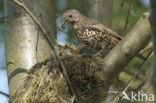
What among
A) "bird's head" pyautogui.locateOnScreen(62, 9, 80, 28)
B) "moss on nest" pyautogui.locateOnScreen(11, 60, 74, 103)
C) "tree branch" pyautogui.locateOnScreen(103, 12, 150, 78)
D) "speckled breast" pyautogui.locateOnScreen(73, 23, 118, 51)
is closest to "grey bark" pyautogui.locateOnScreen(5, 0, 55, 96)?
"moss on nest" pyautogui.locateOnScreen(11, 60, 74, 103)

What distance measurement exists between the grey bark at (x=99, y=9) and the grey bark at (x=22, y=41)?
1.01m

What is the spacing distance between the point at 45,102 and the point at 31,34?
1087mm

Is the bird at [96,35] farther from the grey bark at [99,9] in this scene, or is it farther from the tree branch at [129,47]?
the tree branch at [129,47]

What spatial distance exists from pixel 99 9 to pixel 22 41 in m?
1.60

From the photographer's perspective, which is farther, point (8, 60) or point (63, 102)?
point (8, 60)

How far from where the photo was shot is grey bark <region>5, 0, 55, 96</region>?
14.3 feet

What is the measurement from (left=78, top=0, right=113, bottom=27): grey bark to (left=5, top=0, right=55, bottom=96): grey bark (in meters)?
1.01

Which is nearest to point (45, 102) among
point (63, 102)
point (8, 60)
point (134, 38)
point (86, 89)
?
point (63, 102)

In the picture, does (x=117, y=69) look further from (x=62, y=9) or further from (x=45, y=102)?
(x=62, y=9)

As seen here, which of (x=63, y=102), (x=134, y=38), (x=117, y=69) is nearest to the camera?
(x=134, y=38)

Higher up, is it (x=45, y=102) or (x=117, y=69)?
(x=117, y=69)

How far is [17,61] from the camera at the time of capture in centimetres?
437

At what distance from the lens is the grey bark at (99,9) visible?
5.34 metres

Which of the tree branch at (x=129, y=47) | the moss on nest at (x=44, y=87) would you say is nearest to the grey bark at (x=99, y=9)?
the moss on nest at (x=44, y=87)
